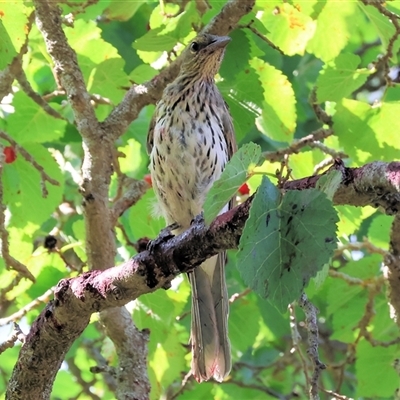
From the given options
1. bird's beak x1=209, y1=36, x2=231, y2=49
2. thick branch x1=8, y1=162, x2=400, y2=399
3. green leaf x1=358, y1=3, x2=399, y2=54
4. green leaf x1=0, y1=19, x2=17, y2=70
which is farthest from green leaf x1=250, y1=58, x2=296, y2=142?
thick branch x1=8, y1=162, x2=400, y2=399

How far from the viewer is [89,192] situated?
10.4ft

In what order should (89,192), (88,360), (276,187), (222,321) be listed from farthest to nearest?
1. (88,360)
2. (222,321)
3. (89,192)
4. (276,187)

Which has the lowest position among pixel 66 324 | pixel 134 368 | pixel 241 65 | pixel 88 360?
pixel 88 360

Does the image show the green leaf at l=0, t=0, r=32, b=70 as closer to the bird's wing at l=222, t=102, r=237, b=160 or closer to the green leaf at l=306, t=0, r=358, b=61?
the bird's wing at l=222, t=102, r=237, b=160

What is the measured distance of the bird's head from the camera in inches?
138

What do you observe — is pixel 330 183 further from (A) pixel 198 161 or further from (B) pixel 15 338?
(A) pixel 198 161

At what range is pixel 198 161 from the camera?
3.52 meters

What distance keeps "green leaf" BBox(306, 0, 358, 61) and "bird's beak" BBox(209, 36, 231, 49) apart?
502mm

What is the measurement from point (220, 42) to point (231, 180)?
178 cm

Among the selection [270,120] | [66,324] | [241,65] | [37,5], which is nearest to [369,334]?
[270,120]

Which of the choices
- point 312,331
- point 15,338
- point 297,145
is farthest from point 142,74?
point 312,331

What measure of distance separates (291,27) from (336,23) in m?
0.22

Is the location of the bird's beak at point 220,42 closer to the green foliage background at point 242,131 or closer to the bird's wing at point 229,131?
the green foliage background at point 242,131

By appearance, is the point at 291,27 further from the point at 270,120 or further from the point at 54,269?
the point at 54,269
